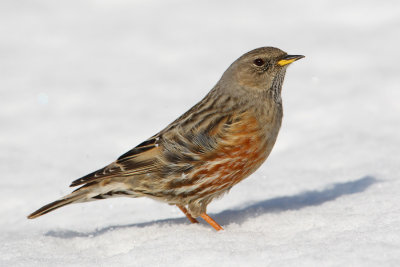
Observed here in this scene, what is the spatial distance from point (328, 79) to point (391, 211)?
5.23 m

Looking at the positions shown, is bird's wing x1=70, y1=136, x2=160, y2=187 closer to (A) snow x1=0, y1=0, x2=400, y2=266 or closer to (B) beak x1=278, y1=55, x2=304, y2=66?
(A) snow x1=0, y1=0, x2=400, y2=266

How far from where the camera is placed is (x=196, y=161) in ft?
18.5

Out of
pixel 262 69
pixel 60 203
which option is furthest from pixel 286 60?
pixel 60 203

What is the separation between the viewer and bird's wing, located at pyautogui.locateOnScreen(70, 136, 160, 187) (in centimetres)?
570

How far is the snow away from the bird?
304mm

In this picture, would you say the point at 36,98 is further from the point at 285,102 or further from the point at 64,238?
the point at 64,238

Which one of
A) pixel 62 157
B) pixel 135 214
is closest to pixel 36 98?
pixel 62 157

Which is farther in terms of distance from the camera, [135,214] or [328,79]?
[328,79]

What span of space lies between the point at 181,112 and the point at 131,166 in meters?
3.95

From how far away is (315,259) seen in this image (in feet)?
14.0

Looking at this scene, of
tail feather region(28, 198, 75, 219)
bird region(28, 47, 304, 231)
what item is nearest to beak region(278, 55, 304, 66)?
bird region(28, 47, 304, 231)

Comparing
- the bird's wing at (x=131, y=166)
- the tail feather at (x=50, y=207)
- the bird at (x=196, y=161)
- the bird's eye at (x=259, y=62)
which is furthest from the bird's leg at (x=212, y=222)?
the bird's eye at (x=259, y=62)

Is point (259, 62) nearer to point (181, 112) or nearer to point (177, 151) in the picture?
point (177, 151)

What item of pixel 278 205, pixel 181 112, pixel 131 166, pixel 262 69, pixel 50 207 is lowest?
pixel 278 205
